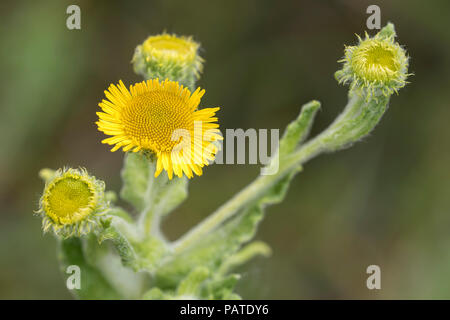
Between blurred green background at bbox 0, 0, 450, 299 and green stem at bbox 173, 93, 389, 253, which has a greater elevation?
blurred green background at bbox 0, 0, 450, 299

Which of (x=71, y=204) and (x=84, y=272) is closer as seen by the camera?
(x=71, y=204)

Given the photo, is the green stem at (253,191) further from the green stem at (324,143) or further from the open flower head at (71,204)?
the open flower head at (71,204)

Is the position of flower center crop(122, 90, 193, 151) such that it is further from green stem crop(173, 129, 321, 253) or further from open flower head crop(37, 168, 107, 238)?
green stem crop(173, 129, 321, 253)

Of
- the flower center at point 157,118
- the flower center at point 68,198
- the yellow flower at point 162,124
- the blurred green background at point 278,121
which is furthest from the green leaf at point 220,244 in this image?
the blurred green background at point 278,121

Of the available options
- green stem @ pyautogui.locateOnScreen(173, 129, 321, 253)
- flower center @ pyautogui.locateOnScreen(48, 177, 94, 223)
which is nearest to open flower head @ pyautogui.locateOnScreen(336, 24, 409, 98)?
green stem @ pyautogui.locateOnScreen(173, 129, 321, 253)

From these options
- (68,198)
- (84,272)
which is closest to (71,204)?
(68,198)

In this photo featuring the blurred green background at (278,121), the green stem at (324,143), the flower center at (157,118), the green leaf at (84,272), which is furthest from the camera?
the blurred green background at (278,121)

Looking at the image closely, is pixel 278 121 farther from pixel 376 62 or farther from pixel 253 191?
pixel 376 62
